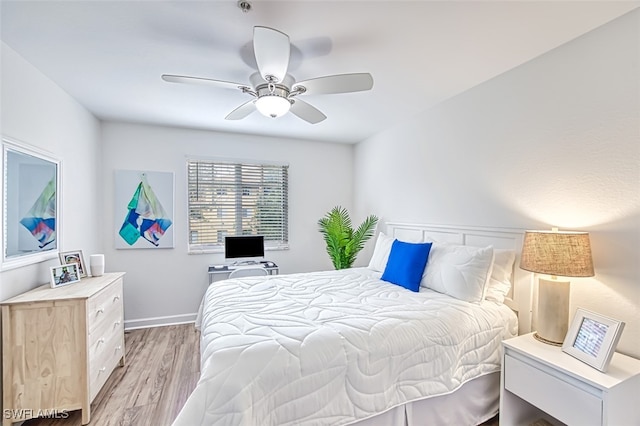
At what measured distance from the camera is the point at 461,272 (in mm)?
2219

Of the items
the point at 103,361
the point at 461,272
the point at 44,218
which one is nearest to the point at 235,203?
the point at 44,218

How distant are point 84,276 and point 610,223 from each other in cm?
391

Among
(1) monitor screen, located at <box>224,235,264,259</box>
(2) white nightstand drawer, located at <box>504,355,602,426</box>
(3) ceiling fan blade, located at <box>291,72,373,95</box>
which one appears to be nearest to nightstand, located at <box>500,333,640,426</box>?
(2) white nightstand drawer, located at <box>504,355,602,426</box>

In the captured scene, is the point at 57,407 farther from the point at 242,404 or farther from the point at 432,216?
the point at 432,216

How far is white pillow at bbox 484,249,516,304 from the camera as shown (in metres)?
2.22

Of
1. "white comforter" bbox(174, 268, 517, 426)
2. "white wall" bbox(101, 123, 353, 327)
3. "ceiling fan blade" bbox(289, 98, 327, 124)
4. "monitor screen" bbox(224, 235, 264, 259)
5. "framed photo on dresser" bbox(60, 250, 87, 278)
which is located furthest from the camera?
"monitor screen" bbox(224, 235, 264, 259)

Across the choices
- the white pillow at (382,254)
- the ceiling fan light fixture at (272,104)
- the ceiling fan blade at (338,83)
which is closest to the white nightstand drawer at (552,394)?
the white pillow at (382,254)

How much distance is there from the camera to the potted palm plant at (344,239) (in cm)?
401

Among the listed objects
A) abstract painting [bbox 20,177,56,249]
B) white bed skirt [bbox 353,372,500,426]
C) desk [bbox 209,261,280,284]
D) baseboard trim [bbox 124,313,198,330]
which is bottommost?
baseboard trim [bbox 124,313,198,330]

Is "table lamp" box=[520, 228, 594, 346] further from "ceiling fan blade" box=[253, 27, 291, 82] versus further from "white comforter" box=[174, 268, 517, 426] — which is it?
"ceiling fan blade" box=[253, 27, 291, 82]

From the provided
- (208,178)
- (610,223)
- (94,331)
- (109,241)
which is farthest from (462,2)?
(109,241)

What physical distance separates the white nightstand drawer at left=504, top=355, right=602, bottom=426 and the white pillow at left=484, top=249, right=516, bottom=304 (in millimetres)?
505

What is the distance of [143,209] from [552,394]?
13.7ft

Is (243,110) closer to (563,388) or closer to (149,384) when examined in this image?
(149,384)
